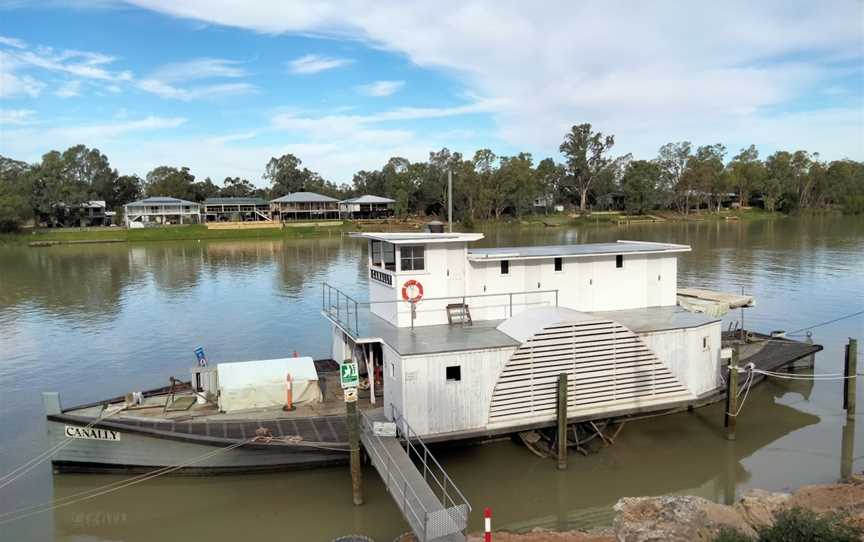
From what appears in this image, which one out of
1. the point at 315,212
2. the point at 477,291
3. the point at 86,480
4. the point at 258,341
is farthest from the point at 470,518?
the point at 315,212

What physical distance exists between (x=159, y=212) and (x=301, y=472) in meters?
100

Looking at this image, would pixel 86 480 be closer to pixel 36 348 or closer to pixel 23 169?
pixel 36 348

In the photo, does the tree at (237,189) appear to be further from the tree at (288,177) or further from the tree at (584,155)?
the tree at (584,155)

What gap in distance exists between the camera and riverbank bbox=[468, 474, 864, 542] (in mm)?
9219

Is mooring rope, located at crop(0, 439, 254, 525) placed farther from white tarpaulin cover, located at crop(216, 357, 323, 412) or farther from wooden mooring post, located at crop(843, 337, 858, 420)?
wooden mooring post, located at crop(843, 337, 858, 420)

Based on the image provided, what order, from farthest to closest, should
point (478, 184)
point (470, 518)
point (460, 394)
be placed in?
point (478, 184), point (460, 394), point (470, 518)

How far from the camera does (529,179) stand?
104 metres

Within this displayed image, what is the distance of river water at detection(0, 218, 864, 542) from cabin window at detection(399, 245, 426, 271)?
4862 millimetres

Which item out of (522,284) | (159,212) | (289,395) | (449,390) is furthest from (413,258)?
(159,212)

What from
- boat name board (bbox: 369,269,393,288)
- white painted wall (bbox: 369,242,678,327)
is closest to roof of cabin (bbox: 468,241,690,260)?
white painted wall (bbox: 369,242,678,327)

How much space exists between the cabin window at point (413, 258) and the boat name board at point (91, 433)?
781cm

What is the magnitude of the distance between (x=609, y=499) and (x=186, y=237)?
270 feet

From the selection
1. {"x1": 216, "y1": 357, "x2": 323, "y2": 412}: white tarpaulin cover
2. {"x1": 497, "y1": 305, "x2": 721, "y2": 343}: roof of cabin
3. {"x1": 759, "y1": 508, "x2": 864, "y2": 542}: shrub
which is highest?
{"x1": 497, "y1": 305, "x2": 721, "y2": 343}: roof of cabin

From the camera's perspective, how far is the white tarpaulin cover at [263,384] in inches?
580
